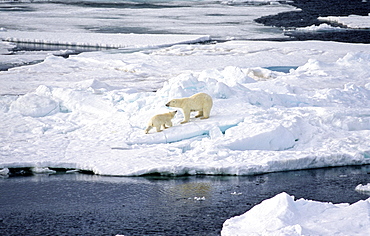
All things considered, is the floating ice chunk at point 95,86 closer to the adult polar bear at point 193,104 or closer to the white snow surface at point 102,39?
the adult polar bear at point 193,104

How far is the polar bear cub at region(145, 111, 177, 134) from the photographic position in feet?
23.3

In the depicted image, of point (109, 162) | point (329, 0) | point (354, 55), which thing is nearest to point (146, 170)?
point (109, 162)

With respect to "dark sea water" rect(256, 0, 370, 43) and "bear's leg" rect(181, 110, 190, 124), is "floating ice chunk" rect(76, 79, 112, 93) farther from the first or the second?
"dark sea water" rect(256, 0, 370, 43)

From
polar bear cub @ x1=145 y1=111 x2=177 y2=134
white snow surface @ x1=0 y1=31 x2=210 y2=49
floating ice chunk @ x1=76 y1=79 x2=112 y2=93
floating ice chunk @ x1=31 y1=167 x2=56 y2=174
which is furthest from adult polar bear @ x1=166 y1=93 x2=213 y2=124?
white snow surface @ x1=0 y1=31 x2=210 y2=49

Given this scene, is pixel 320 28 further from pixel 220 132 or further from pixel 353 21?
pixel 220 132

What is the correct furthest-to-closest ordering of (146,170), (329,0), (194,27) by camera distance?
(329,0) < (194,27) < (146,170)

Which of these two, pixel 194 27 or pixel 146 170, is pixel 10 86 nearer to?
pixel 146 170

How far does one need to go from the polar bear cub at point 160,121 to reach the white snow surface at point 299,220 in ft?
8.39

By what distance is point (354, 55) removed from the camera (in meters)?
13.0

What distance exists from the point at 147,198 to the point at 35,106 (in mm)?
3798

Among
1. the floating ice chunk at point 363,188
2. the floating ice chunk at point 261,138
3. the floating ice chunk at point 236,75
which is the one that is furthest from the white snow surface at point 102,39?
the floating ice chunk at point 363,188

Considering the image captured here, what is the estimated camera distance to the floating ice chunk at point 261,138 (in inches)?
268

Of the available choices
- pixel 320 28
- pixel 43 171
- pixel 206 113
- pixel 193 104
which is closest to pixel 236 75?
pixel 206 113

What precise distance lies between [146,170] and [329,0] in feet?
121
